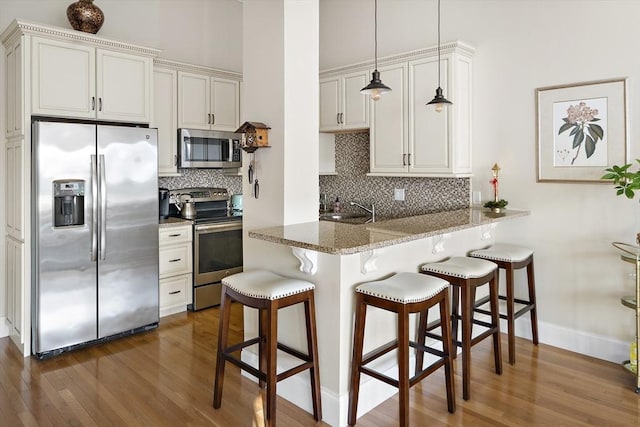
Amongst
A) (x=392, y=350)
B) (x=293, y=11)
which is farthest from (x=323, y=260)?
(x=293, y=11)

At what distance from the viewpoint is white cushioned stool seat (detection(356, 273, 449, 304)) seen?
2.24 meters

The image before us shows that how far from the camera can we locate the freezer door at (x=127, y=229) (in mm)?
3553

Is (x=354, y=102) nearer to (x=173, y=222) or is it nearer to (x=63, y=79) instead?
(x=173, y=222)

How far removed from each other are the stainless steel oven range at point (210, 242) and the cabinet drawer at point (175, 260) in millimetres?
70

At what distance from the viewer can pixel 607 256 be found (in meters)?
Result: 3.25

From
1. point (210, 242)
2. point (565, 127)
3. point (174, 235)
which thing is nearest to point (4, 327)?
point (174, 235)

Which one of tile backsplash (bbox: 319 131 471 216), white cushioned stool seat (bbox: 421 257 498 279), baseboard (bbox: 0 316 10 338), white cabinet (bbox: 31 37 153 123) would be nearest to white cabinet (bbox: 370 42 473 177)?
tile backsplash (bbox: 319 131 471 216)

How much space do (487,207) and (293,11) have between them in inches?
87.7

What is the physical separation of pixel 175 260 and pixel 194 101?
5.45 ft

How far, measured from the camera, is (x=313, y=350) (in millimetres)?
2426

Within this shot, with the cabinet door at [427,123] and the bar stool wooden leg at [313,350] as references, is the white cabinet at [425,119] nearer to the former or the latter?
the cabinet door at [427,123]

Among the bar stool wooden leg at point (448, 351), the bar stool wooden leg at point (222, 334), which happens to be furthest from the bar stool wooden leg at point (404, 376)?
the bar stool wooden leg at point (222, 334)

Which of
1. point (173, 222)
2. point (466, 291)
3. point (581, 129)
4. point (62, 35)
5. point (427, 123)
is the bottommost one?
point (466, 291)

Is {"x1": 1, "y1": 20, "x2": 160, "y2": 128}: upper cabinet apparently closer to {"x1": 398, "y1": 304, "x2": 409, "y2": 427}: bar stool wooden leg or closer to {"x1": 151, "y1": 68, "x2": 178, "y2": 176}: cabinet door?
{"x1": 151, "y1": 68, "x2": 178, "y2": 176}: cabinet door
